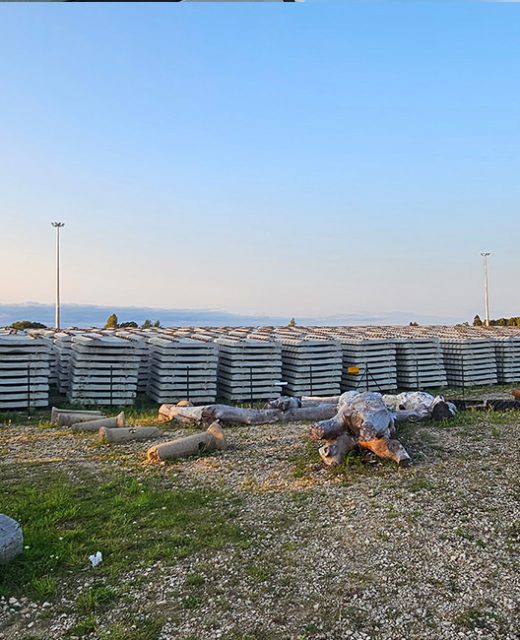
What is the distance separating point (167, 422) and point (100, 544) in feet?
19.0

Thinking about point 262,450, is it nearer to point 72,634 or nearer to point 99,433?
point 99,433

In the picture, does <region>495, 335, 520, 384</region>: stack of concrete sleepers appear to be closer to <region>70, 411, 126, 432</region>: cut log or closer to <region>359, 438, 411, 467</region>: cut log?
<region>359, 438, 411, 467</region>: cut log

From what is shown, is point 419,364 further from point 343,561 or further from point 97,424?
point 343,561

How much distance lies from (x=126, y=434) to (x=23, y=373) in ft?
15.7

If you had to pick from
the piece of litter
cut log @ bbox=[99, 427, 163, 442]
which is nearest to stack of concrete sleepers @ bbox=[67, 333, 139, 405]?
cut log @ bbox=[99, 427, 163, 442]

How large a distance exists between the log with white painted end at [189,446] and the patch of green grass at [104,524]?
0.72 metres

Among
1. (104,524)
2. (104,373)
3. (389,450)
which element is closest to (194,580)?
(104,524)

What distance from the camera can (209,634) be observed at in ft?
11.9

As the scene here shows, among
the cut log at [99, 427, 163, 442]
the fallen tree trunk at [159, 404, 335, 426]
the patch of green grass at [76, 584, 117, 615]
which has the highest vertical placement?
the fallen tree trunk at [159, 404, 335, 426]

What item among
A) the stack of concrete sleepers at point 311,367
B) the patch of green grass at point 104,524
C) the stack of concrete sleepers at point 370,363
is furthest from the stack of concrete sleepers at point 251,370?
the patch of green grass at point 104,524

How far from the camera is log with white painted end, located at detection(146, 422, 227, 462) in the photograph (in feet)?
25.6

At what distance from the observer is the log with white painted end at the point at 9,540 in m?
4.54

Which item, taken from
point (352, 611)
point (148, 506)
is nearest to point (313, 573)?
point (352, 611)

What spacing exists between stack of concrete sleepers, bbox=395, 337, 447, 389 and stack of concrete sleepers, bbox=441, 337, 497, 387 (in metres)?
0.93
